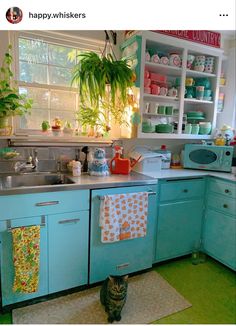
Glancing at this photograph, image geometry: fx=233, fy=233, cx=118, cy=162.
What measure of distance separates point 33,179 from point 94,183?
2.08ft

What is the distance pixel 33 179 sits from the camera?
2.04 meters

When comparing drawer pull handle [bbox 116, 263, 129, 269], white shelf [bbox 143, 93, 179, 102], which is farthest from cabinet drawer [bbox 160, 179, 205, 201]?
white shelf [bbox 143, 93, 179, 102]

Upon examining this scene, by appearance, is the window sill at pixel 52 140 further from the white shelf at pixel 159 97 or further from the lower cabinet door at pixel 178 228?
the lower cabinet door at pixel 178 228

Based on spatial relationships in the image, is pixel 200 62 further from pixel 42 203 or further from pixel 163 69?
pixel 42 203

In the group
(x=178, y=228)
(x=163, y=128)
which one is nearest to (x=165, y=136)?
(x=163, y=128)

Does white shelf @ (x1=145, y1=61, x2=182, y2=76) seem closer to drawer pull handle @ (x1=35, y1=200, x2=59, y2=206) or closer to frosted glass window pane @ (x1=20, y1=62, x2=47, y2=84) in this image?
frosted glass window pane @ (x1=20, y1=62, x2=47, y2=84)

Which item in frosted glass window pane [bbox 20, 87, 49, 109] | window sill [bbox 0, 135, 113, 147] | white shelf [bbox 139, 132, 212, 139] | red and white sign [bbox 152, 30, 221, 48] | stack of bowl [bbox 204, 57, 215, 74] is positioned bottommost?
window sill [bbox 0, 135, 113, 147]

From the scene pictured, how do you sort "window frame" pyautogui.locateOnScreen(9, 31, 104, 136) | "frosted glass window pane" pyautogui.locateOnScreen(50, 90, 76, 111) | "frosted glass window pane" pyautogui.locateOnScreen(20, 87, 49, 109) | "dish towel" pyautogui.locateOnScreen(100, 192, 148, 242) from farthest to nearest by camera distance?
"frosted glass window pane" pyautogui.locateOnScreen(50, 90, 76, 111) < "frosted glass window pane" pyautogui.locateOnScreen(20, 87, 49, 109) < "window frame" pyautogui.locateOnScreen(9, 31, 104, 136) < "dish towel" pyautogui.locateOnScreen(100, 192, 148, 242)

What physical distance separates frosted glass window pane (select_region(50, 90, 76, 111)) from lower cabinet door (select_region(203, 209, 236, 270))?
172 centimetres

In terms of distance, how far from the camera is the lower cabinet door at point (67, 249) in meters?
1.67

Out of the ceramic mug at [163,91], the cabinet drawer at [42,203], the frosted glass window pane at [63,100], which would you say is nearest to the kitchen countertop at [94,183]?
the cabinet drawer at [42,203]

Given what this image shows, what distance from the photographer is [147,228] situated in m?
2.01

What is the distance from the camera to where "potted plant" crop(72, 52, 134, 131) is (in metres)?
2.09

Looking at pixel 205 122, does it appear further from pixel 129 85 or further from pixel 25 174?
pixel 25 174
